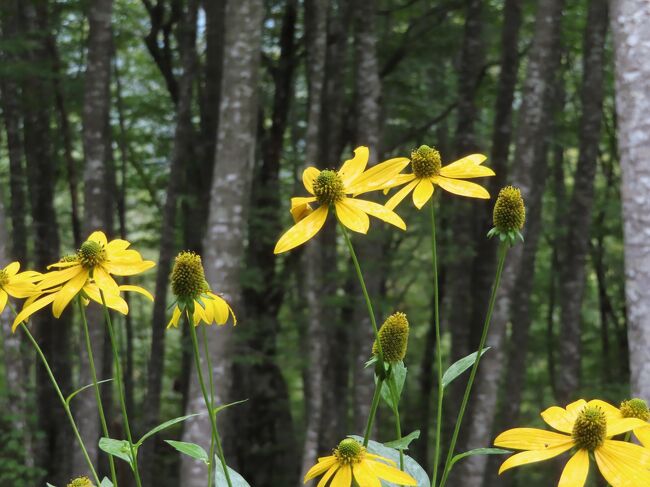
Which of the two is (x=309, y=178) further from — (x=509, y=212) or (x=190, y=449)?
(x=190, y=449)

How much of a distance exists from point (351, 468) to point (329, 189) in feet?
1.42

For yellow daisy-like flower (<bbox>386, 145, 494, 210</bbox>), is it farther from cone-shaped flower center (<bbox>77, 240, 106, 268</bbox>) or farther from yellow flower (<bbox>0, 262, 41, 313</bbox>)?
yellow flower (<bbox>0, 262, 41, 313</bbox>)

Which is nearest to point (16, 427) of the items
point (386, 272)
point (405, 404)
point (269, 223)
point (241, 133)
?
point (269, 223)

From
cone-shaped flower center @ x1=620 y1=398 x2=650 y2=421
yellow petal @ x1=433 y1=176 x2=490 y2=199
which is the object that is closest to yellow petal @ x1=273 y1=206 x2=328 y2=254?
yellow petal @ x1=433 y1=176 x2=490 y2=199

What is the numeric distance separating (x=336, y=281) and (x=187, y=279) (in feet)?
27.5

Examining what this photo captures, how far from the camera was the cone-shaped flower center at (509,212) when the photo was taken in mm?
1326

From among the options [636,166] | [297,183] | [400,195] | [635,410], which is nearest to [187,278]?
[400,195]

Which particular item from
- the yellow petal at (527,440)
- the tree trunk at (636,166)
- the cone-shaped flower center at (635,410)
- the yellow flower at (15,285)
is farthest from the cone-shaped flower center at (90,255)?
the tree trunk at (636,166)

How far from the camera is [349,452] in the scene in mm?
1202

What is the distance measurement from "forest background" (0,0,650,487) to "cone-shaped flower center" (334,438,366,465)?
2.71 m

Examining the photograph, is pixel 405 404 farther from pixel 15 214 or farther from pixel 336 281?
pixel 15 214

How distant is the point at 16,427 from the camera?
837 cm

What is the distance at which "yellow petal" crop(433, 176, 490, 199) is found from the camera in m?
1.36

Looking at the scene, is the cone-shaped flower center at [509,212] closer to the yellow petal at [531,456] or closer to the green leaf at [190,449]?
the yellow petal at [531,456]
